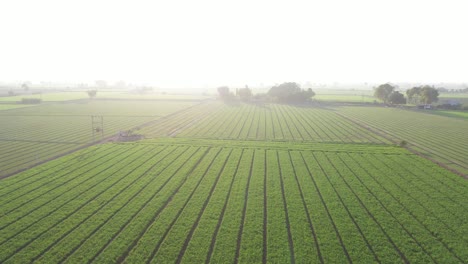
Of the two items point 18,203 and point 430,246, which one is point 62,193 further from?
point 430,246

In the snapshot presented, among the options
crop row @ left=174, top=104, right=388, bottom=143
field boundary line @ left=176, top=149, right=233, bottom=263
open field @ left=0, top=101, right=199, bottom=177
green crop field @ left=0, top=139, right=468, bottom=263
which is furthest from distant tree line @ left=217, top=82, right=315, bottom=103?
field boundary line @ left=176, top=149, right=233, bottom=263

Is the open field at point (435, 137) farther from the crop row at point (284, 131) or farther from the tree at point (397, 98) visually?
the tree at point (397, 98)

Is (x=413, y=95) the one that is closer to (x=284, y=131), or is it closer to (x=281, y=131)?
(x=284, y=131)

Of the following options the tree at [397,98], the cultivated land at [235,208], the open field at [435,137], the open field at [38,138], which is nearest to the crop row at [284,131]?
the open field at [435,137]

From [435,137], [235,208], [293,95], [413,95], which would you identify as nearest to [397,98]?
[413,95]

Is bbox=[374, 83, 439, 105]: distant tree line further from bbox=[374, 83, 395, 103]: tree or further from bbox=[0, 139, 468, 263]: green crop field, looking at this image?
bbox=[0, 139, 468, 263]: green crop field
